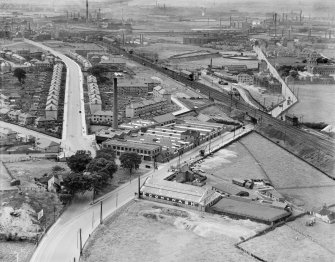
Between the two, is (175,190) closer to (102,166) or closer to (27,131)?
(102,166)

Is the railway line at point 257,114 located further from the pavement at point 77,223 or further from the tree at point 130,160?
the tree at point 130,160

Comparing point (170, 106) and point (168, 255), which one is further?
point (170, 106)

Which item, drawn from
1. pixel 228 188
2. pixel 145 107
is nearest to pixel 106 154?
pixel 228 188

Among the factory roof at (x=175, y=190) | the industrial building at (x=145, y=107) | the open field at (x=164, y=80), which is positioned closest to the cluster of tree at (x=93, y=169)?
the factory roof at (x=175, y=190)

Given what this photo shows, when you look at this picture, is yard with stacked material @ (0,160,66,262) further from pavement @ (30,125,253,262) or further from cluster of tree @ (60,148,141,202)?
cluster of tree @ (60,148,141,202)

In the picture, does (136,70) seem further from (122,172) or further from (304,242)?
(304,242)

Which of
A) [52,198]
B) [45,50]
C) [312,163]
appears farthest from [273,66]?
[52,198]
